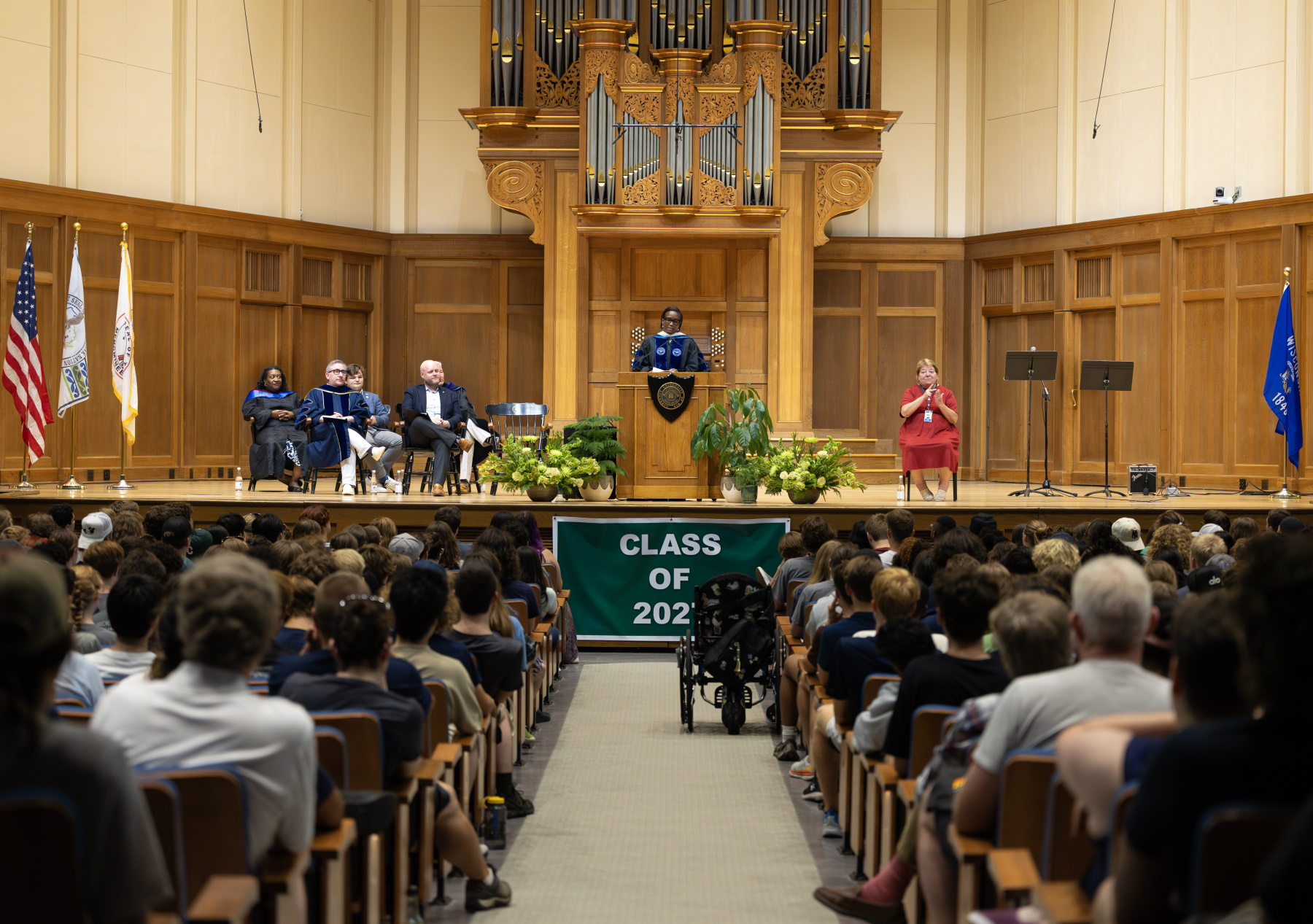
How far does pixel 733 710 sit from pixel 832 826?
1749 millimetres

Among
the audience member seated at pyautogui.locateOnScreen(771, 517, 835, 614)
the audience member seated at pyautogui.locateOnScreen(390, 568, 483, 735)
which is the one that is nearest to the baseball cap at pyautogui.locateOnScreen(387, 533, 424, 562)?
the audience member seated at pyautogui.locateOnScreen(771, 517, 835, 614)

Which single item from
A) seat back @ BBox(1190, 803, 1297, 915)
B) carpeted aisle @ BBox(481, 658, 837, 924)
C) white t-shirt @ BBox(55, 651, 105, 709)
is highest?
seat back @ BBox(1190, 803, 1297, 915)

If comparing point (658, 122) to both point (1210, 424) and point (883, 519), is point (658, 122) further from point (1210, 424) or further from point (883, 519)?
point (883, 519)

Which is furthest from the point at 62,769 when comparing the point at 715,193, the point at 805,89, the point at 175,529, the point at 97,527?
the point at 805,89

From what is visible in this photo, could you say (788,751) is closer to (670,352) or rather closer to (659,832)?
(659,832)

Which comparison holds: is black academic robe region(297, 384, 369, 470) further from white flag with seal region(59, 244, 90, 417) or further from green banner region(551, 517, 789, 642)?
green banner region(551, 517, 789, 642)

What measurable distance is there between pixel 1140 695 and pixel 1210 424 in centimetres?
1102

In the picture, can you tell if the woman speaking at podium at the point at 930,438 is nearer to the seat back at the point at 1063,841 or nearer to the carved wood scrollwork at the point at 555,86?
the carved wood scrollwork at the point at 555,86

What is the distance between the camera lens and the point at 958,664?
336 centimetres

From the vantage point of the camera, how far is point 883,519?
6.60m

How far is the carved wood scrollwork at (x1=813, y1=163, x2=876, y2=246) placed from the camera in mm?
13602

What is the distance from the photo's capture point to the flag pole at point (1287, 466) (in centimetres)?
1080

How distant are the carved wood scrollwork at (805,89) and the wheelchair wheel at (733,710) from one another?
28.5ft

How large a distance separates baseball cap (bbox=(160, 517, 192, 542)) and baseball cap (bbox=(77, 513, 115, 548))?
11.9 inches
